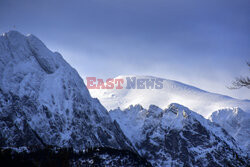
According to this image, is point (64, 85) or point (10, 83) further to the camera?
point (64, 85)

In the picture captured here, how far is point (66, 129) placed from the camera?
176m

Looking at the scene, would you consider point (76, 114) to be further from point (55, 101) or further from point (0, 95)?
point (0, 95)

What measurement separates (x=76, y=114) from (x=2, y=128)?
179ft

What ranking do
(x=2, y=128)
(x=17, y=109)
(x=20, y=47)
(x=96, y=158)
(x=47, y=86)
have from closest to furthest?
(x=96, y=158)
(x=2, y=128)
(x=17, y=109)
(x=47, y=86)
(x=20, y=47)

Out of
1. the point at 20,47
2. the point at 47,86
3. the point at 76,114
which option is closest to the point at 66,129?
the point at 76,114

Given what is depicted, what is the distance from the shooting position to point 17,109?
15988 cm

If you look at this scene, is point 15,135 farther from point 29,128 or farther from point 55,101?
point 55,101

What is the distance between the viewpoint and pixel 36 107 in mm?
169125

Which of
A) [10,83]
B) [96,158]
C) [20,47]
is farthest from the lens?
[20,47]

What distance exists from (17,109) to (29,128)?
1478 cm

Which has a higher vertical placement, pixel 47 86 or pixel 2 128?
pixel 47 86

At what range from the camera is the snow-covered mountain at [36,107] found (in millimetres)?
153000

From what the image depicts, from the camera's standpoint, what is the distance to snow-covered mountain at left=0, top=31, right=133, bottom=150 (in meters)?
153

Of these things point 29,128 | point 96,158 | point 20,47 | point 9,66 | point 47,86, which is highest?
point 20,47
